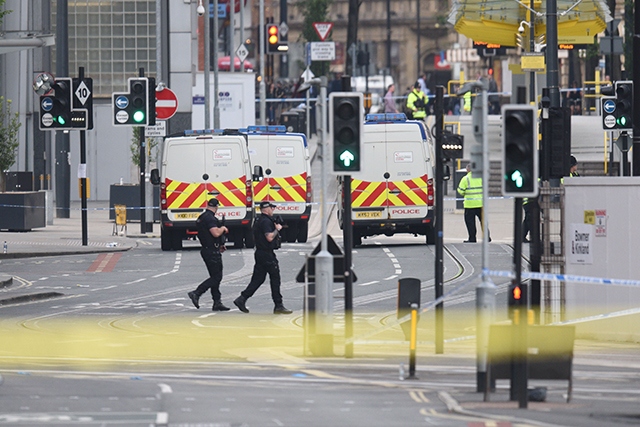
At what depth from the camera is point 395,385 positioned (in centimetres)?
1534

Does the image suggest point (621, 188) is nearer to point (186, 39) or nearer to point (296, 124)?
point (186, 39)

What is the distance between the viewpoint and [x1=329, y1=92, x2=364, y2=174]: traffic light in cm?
1795

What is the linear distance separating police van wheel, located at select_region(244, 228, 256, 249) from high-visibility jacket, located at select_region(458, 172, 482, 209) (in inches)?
177

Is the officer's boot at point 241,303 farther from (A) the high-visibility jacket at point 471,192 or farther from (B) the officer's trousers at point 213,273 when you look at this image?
(A) the high-visibility jacket at point 471,192

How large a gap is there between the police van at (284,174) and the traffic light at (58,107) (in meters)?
4.07

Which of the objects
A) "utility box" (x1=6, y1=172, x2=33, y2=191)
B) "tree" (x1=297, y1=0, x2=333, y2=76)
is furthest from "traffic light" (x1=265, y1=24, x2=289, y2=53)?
"tree" (x1=297, y1=0, x2=333, y2=76)

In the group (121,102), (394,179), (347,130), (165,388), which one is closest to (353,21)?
(121,102)

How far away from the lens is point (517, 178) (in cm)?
1436

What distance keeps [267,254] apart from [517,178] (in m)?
9.02

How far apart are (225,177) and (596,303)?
45.1 feet

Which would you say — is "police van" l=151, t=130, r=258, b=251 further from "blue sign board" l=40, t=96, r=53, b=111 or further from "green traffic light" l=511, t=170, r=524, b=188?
"green traffic light" l=511, t=170, r=524, b=188

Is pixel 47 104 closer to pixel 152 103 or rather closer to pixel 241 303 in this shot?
pixel 152 103

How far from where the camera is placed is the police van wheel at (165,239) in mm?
33219

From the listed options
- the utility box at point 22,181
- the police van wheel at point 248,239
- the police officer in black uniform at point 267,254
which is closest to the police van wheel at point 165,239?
the police van wheel at point 248,239
